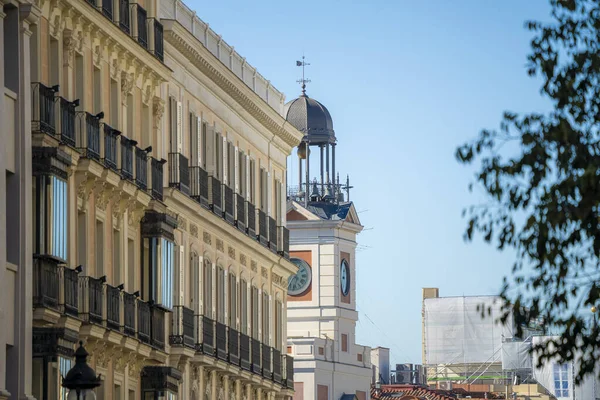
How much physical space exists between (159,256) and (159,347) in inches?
84.5

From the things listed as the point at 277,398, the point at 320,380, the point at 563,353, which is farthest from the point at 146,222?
the point at 320,380

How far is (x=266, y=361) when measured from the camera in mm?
61469

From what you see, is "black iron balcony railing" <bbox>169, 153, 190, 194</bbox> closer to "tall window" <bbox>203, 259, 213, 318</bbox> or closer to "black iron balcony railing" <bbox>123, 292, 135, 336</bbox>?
"tall window" <bbox>203, 259, 213, 318</bbox>

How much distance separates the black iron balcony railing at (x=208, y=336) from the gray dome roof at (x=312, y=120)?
55.9 m

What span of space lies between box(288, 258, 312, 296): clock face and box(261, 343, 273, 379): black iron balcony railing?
165 ft

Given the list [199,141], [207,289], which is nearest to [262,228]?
[207,289]

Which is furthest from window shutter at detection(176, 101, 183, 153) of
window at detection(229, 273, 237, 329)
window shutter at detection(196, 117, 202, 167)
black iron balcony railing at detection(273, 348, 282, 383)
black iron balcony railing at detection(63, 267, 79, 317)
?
black iron balcony railing at detection(273, 348, 282, 383)

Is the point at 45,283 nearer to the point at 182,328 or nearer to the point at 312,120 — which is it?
the point at 182,328

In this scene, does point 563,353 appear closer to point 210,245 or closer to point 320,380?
point 210,245

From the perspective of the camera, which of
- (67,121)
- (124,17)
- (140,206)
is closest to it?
(67,121)

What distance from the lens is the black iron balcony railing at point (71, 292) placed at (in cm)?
4006

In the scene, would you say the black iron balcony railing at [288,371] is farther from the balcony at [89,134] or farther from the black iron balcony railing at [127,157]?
the balcony at [89,134]

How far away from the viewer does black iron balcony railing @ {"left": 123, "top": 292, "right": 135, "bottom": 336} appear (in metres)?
45.1

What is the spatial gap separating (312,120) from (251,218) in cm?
5205
